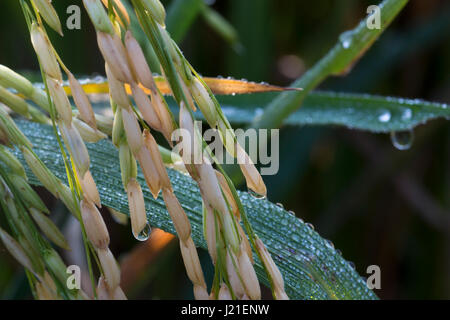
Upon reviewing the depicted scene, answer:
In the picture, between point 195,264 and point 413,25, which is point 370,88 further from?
point 195,264

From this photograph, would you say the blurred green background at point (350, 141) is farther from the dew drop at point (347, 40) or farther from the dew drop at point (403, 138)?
the dew drop at point (347, 40)

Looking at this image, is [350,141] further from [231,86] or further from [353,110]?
[231,86]

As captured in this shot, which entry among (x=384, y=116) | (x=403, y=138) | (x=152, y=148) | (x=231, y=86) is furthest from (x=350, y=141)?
(x=152, y=148)

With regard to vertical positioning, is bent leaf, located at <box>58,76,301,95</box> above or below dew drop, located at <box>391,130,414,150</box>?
below

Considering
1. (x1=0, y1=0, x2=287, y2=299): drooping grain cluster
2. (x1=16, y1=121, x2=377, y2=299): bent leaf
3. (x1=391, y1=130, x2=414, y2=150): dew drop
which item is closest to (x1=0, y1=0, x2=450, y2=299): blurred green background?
(x1=391, y1=130, x2=414, y2=150): dew drop

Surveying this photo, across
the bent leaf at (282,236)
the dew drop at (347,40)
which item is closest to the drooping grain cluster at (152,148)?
the bent leaf at (282,236)

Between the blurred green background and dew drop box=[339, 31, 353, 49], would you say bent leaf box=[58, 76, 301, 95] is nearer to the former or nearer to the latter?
dew drop box=[339, 31, 353, 49]
